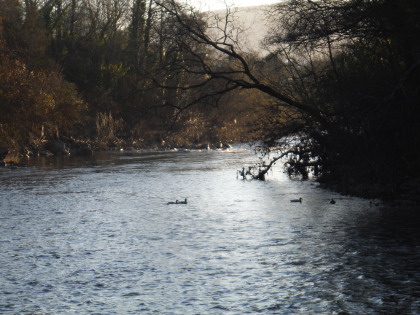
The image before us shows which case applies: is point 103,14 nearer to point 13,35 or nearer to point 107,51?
point 107,51

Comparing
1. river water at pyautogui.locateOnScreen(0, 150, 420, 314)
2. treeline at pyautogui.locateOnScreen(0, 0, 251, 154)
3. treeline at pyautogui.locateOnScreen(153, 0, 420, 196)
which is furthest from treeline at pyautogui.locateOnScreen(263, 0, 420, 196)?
treeline at pyautogui.locateOnScreen(0, 0, 251, 154)

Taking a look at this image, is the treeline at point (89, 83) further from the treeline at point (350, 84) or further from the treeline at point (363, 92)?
the treeline at point (363, 92)

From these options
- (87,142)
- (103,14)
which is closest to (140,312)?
(87,142)

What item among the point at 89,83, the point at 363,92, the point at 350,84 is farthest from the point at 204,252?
the point at 89,83

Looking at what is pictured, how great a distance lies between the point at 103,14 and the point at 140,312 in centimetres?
4720

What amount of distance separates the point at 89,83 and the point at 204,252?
39350 millimetres

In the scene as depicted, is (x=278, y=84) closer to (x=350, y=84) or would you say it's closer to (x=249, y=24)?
(x=249, y=24)

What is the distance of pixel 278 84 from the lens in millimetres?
23156

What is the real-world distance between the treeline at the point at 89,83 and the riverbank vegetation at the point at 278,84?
97 mm

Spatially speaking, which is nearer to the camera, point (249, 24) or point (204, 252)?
point (204, 252)

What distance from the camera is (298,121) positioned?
70.6 ft

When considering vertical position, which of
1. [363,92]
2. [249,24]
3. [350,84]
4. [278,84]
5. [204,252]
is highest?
[249,24]

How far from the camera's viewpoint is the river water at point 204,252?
8.36 meters

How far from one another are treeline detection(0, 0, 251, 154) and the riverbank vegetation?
0.32 ft
